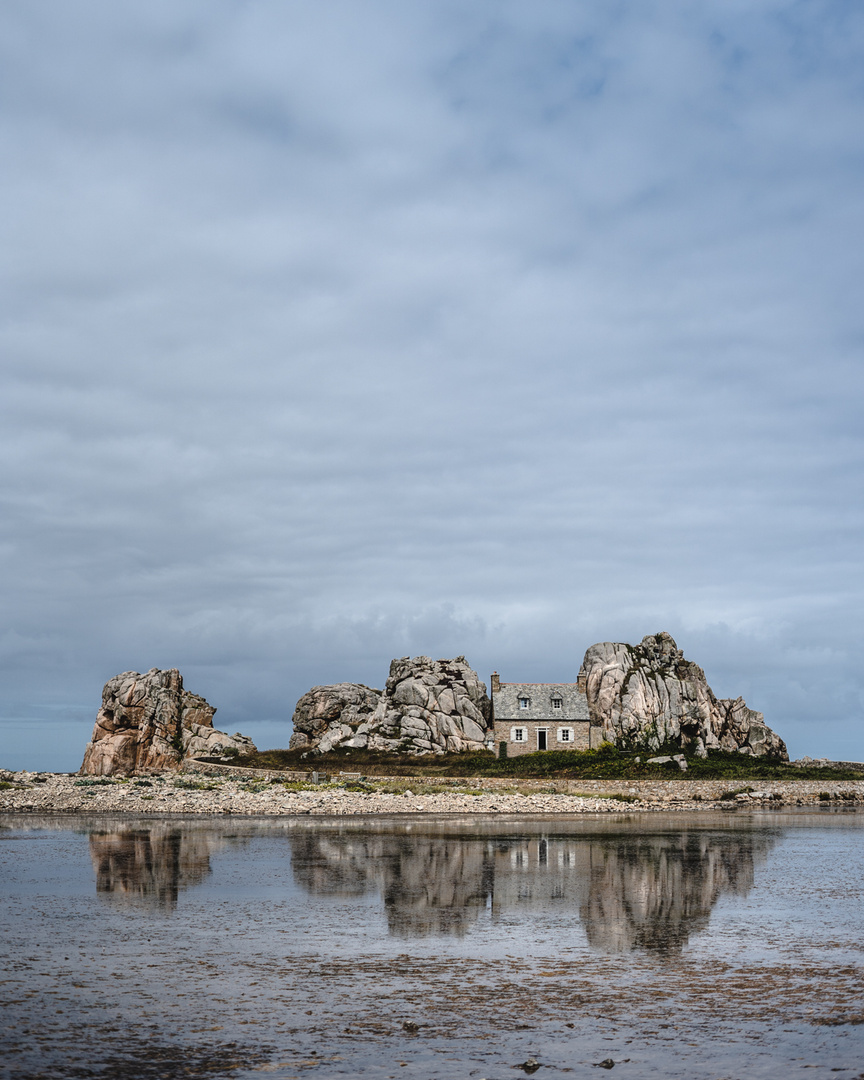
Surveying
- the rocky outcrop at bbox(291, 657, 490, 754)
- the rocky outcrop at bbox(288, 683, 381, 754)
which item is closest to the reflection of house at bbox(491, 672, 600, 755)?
the rocky outcrop at bbox(291, 657, 490, 754)

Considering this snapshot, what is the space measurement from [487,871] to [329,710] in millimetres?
64401

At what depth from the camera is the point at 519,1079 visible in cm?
808

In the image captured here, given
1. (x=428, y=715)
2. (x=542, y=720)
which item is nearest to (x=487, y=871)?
(x=428, y=715)

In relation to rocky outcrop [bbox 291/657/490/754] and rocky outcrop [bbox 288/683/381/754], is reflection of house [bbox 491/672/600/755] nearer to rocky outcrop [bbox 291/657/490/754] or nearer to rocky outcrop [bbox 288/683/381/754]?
rocky outcrop [bbox 291/657/490/754]

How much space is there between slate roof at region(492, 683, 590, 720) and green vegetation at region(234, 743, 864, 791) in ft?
15.5

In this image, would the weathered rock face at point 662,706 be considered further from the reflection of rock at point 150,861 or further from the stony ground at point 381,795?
the reflection of rock at point 150,861

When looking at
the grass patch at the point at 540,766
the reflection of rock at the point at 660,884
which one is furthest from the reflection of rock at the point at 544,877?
the grass patch at the point at 540,766

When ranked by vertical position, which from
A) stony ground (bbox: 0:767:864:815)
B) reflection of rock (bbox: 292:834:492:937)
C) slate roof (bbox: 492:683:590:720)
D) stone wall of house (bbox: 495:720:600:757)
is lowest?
stony ground (bbox: 0:767:864:815)

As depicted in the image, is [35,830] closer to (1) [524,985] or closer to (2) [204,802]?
(2) [204,802]

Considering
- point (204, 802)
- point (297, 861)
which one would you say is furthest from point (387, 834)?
point (204, 802)

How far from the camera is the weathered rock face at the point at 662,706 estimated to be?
81875 mm

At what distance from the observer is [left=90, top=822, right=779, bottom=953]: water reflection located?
55.1ft

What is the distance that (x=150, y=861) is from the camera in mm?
23812

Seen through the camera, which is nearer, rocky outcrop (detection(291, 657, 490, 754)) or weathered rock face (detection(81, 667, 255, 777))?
weathered rock face (detection(81, 667, 255, 777))
